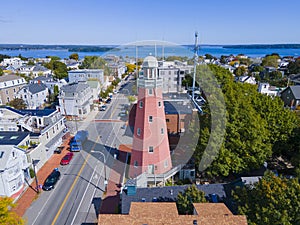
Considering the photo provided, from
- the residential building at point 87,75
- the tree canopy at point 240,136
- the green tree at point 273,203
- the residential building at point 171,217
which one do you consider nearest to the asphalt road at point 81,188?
the residential building at point 171,217

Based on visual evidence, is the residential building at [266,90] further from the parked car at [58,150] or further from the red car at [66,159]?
the parked car at [58,150]

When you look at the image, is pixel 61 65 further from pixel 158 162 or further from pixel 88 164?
pixel 158 162

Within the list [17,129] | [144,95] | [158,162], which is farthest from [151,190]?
[17,129]

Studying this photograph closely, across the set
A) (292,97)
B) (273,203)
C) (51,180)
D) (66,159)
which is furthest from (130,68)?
(273,203)

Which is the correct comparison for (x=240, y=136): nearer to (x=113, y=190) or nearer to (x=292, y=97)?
(x=113, y=190)

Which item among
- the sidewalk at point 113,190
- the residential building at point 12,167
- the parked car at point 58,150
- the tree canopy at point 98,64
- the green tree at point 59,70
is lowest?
the sidewalk at point 113,190

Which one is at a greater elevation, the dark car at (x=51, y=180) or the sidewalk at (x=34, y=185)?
the dark car at (x=51, y=180)
